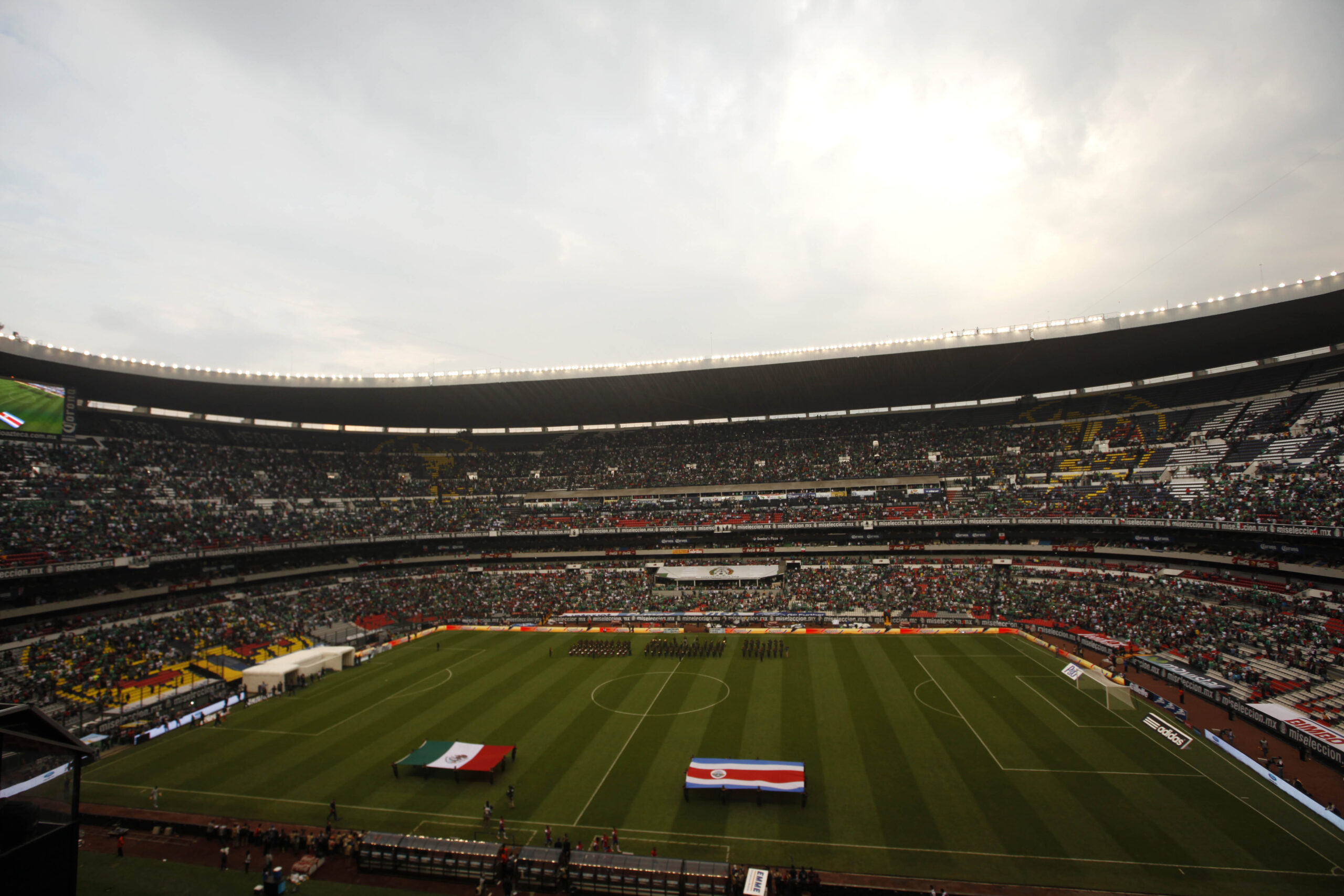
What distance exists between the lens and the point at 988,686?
26953mm

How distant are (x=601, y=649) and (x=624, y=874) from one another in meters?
20.8

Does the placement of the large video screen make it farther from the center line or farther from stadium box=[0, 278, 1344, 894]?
the center line

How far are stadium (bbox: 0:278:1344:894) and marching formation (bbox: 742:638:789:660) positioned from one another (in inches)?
11.3

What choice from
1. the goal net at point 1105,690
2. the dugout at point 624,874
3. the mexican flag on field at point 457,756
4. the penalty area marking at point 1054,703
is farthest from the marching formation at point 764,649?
the dugout at point 624,874

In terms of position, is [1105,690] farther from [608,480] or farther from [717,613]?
[608,480]

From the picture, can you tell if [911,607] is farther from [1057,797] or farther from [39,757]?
[39,757]

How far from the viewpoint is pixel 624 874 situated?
1466 centimetres

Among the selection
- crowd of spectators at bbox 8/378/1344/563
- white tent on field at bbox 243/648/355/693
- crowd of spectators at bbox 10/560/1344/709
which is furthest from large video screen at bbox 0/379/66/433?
white tent on field at bbox 243/648/355/693

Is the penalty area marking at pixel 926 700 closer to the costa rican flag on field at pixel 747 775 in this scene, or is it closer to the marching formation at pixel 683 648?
the costa rican flag on field at pixel 747 775

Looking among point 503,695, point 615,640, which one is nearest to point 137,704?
point 503,695

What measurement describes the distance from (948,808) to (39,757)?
1972 cm

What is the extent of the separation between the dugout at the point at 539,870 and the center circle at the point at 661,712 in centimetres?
1001

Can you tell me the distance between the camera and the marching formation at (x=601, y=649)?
34.4m

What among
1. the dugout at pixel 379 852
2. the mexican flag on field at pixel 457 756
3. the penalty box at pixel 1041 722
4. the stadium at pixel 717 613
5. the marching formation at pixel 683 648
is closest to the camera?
the dugout at pixel 379 852
